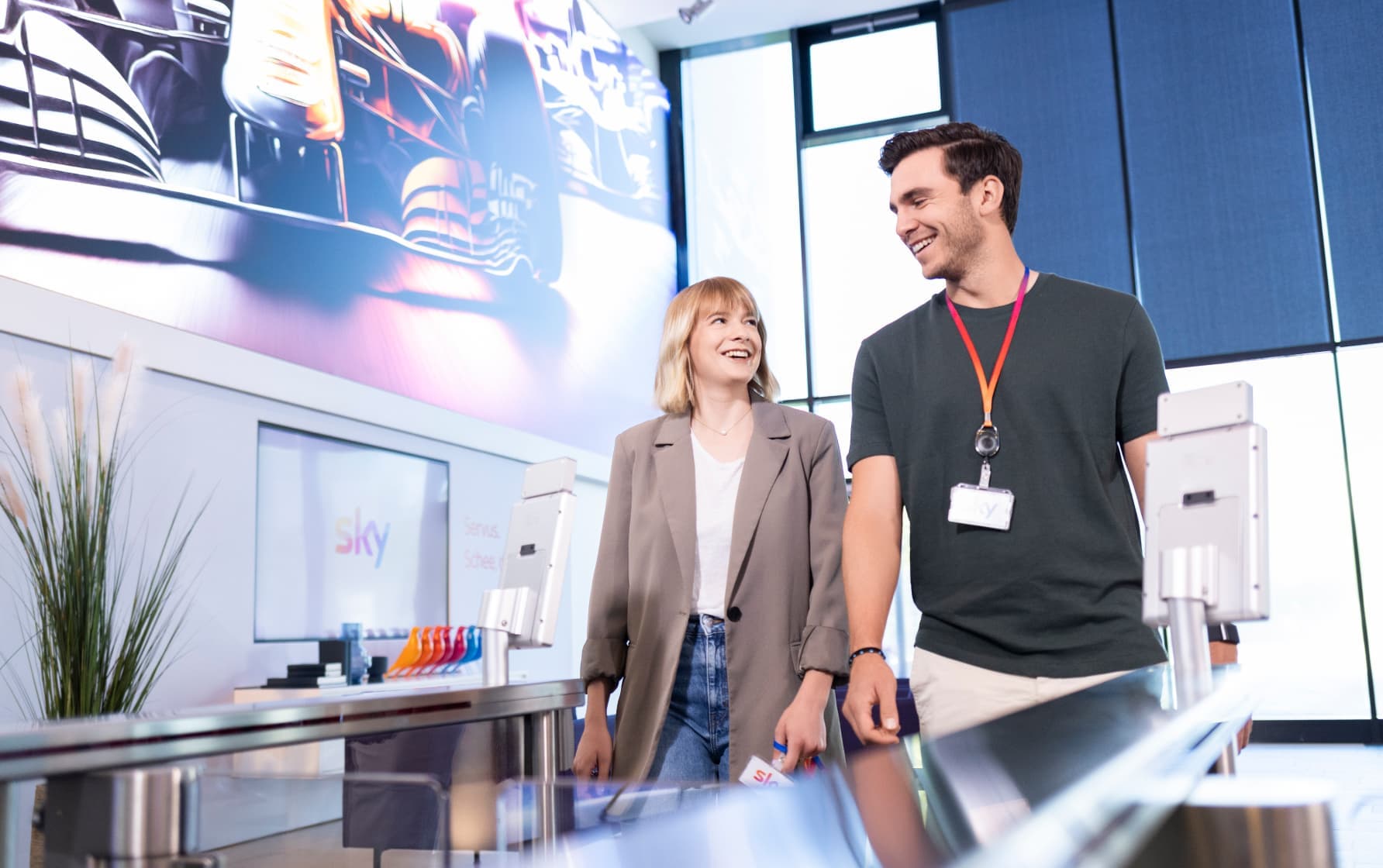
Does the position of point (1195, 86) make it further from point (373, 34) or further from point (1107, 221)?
point (373, 34)

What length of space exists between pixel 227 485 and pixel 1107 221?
245 inches

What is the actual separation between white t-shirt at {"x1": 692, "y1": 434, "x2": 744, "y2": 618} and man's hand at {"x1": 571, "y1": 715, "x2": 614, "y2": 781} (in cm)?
31

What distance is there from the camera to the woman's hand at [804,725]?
1898 mm

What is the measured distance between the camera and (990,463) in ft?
5.67

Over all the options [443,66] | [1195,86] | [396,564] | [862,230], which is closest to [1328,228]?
[1195,86]

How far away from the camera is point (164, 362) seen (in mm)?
4094

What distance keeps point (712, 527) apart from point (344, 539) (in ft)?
10.4

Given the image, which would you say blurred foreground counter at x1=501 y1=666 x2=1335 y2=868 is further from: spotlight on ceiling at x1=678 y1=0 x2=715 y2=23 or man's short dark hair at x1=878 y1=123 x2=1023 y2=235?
spotlight on ceiling at x1=678 y1=0 x2=715 y2=23

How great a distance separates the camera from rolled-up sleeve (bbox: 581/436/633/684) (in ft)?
7.10

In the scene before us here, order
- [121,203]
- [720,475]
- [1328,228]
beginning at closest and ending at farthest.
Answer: [720,475]
[121,203]
[1328,228]

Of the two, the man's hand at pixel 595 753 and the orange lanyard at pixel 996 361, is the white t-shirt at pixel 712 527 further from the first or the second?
the orange lanyard at pixel 996 361

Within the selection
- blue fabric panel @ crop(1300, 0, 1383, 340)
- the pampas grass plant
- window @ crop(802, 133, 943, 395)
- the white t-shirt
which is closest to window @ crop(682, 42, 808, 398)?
window @ crop(802, 133, 943, 395)

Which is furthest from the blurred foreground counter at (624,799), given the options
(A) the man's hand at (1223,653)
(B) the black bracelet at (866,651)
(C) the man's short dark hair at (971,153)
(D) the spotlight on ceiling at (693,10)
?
(D) the spotlight on ceiling at (693,10)

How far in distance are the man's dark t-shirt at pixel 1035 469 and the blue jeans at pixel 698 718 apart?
42 centimetres
